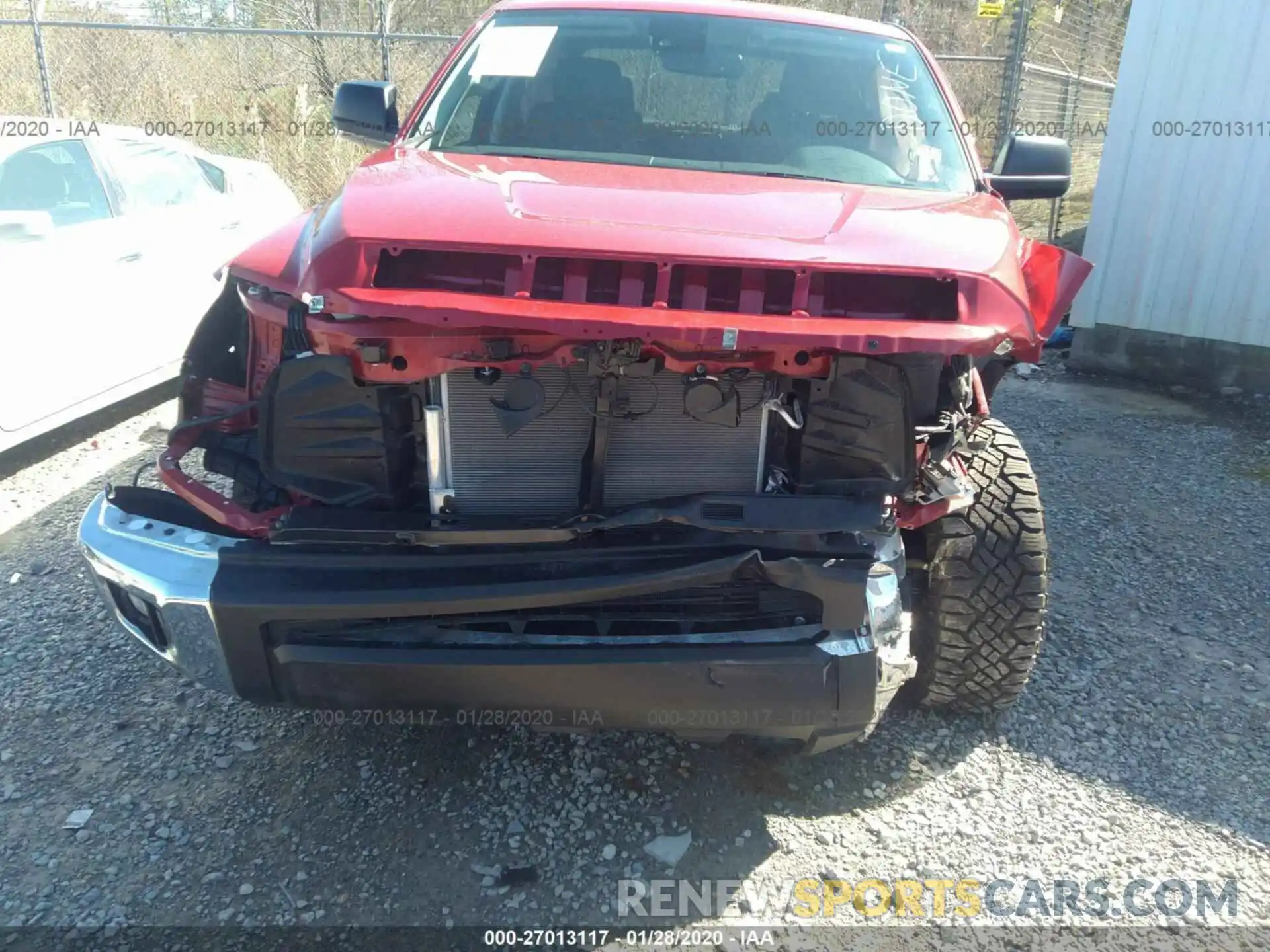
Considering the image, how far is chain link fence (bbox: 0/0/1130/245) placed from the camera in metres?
9.18

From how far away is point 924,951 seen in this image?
222cm

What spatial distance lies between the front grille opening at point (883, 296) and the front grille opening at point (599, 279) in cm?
36

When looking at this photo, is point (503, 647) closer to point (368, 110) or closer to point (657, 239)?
point (657, 239)

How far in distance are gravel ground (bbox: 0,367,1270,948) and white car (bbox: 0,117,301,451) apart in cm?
130

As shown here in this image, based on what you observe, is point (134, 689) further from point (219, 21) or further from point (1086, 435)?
point (219, 21)

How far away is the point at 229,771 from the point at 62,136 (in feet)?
12.0

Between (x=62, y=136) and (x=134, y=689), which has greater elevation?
(x=62, y=136)

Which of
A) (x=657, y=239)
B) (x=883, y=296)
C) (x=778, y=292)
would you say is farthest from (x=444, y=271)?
(x=883, y=296)

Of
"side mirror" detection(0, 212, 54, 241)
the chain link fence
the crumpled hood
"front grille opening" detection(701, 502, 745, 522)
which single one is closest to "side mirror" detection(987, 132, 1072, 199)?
the crumpled hood

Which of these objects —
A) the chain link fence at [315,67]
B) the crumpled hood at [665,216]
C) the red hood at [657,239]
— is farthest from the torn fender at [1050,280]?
the chain link fence at [315,67]

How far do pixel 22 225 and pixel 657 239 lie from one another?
3502mm

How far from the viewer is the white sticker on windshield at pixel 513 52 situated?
3.33 m

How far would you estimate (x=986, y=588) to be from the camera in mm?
2658

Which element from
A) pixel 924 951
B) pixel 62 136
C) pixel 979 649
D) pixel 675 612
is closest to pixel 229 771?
pixel 675 612
